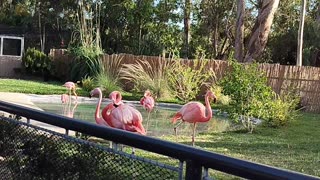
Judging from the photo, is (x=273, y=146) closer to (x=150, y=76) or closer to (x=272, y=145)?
(x=272, y=145)

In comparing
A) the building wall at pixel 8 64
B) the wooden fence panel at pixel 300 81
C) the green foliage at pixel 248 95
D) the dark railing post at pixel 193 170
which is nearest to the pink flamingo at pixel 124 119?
the green foliage at pixel 248 95

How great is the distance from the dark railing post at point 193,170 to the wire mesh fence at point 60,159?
0.11 meters

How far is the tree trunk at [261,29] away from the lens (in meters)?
19.2

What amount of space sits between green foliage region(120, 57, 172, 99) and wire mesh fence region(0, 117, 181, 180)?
13456mm

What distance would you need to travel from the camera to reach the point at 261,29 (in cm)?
1953

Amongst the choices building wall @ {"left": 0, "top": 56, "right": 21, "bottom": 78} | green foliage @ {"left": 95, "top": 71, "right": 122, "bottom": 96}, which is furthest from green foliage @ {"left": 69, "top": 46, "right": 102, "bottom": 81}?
building wall @ {"left": 0, "top": 56, "right": 21, "bottom": 78}

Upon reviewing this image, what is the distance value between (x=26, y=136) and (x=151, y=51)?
23194 millimetres

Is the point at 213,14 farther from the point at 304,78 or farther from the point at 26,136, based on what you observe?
the point at 26,136

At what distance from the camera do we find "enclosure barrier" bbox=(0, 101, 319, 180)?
5.45 feet

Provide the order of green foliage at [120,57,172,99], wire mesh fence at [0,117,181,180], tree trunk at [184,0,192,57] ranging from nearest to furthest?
wire mesh fence at [0,117,181,180] → green foliage at [120,57,172,99] → tree trunk at [184,0,192,57]

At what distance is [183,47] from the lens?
99.3 feet

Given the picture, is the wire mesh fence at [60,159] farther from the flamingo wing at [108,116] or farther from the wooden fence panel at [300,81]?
the wooden fence panel at [300,81]

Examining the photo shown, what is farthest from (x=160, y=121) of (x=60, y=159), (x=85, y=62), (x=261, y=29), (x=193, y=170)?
(x=85, y=62)

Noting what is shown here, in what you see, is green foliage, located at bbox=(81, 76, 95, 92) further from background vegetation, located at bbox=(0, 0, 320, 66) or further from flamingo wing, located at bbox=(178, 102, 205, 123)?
flamingo wing, located at bbox=(178, 102, 205, 123)
